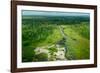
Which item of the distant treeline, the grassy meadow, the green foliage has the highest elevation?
the distant treeline

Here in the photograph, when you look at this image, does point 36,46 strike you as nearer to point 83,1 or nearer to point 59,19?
point 59,19

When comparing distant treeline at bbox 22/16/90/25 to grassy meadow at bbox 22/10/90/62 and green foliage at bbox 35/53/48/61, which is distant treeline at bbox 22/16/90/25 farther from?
green foliage at bbox 35/53/48/61

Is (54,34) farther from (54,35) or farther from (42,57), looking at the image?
(42,57)

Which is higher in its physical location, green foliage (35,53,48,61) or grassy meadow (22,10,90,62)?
grassy meadow (22,10,90,62)

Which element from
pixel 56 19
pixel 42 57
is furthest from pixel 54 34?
Answer: pixel 42 57

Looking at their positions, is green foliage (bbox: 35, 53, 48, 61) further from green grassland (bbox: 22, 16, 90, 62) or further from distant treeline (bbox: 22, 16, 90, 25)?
distant treeline (bbox: 22, 16, 90, 25)

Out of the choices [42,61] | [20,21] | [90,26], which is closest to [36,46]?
[42,61]

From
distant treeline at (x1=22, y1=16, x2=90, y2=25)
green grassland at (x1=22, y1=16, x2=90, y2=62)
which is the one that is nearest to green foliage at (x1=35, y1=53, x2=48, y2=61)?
green grassland at (x1=22, y1=16, x2=90, y2=62)

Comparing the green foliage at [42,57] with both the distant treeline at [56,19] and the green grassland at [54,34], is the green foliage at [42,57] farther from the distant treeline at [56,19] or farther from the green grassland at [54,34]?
the distant treeline at [56,19]
